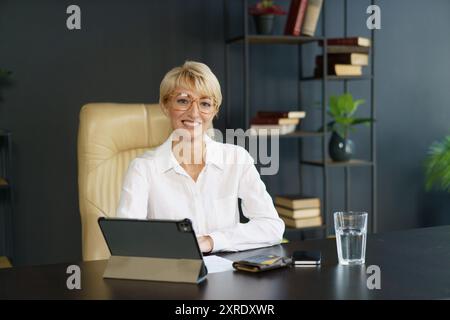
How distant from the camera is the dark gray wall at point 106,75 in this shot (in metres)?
3.43

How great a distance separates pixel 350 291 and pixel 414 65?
3333mm

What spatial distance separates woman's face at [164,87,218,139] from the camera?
212 centimetres

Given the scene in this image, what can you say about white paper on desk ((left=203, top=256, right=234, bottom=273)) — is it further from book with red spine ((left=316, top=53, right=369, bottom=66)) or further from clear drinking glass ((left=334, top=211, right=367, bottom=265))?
book with red spine ((left=316, top=53, right=369, bottom=66))

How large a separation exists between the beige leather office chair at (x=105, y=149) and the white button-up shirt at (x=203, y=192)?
0.29m

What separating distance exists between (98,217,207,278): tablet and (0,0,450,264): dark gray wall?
6.96ft

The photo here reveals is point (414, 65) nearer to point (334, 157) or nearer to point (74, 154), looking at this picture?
point (334, 157)

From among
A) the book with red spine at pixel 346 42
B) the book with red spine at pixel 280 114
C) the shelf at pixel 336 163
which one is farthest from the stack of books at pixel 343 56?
the shelf at pixel 336 163

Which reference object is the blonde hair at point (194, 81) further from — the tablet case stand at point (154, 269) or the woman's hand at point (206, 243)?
the tablet case stand at point (154, 269)

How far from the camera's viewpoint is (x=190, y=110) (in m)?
2.11

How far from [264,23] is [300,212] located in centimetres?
114

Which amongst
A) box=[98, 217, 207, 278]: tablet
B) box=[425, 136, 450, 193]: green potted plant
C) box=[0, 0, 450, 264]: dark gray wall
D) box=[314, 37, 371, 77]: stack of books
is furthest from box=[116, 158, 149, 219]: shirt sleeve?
box=[425, 136, 450, 193]: green potted plant

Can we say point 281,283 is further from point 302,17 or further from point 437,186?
point 437,186


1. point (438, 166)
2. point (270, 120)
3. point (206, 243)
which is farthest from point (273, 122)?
point (206, 243)

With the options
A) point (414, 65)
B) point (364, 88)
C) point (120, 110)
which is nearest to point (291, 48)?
point (364, 88)
